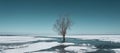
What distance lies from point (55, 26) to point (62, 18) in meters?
3.20

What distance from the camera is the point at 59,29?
4519cm

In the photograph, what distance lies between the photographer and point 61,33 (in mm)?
44875

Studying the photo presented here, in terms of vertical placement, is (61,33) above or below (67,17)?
below

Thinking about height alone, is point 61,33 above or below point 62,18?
below

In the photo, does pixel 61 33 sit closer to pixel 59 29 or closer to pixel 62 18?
pixel 59 29

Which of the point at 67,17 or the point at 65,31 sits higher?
the point at 67,17

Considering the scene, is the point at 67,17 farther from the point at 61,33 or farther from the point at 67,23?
the point at 61,33

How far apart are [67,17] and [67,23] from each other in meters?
1.54

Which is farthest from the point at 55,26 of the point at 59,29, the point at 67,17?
the point at 67,17

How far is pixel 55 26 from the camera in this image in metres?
45.8

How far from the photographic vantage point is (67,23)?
4422 cm

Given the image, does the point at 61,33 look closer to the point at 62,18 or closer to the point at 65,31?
the point at 65,31

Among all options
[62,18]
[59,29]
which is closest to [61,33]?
[59,29]

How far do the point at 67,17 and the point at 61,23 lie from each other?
2.20 m
